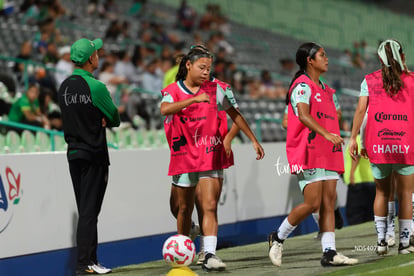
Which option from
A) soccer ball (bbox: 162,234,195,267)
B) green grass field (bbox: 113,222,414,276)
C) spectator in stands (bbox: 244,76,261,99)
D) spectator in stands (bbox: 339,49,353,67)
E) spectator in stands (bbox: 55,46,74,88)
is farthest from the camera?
spectator in stands (bbox: 339,49,353,67)

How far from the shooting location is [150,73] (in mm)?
17312

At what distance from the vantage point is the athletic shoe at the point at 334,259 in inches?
276

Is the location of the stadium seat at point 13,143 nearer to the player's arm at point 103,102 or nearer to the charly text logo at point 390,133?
the player's arm at point 103,102

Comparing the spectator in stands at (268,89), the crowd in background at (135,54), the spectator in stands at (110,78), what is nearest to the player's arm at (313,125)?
the crowd in background at (135,54)

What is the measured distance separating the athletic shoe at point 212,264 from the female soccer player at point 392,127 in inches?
58.9

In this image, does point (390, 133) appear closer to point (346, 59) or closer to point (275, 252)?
point (275, 252)

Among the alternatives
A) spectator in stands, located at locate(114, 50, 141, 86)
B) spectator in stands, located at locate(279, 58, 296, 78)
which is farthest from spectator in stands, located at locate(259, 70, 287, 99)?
spectator in stands, located at locate(114, 50, 141, 86)

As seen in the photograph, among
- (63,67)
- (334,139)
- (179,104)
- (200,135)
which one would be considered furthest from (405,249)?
(63,67)

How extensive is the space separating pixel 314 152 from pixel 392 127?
2.83 ft

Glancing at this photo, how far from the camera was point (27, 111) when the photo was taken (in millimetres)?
12516

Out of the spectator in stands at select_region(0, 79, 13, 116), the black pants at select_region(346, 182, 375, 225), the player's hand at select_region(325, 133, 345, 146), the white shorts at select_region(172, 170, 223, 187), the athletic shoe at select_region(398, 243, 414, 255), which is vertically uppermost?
the spectator in stands at select_region(0, 79, 13, 116)

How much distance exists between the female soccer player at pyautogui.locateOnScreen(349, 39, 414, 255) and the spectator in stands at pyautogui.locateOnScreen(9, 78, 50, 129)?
6115 mm

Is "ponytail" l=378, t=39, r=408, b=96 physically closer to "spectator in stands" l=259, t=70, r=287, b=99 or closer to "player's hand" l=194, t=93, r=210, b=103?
"player's hand" l=194, t=93, r=210, b=103

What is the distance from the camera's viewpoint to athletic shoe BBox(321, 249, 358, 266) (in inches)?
276
